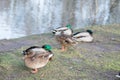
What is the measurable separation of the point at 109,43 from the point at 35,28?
661 cm

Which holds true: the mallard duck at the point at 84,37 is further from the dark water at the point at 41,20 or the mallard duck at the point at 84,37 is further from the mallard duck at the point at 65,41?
the dark water at the point at 41,20

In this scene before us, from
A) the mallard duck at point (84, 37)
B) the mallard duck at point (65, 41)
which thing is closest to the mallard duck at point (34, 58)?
the mallard duck at point (65, 41)

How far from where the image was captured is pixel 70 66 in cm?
698

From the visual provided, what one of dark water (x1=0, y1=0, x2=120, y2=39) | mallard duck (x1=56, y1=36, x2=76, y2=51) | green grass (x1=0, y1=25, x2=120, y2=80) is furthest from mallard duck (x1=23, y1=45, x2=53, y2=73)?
dark water (x1=0, y1=0, x2=120, y2=39)

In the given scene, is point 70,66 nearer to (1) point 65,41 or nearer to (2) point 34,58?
(2) point 34,58

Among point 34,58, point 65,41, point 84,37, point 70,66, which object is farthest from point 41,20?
point 34,58

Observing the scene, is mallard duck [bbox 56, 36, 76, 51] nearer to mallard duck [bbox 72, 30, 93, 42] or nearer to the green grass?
the green grass

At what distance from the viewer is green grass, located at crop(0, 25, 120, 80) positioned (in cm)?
633

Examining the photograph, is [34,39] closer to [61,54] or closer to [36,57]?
[61,54]

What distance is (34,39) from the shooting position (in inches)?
430

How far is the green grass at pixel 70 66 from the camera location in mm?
6328

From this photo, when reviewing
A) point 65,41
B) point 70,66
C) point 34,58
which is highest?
point 34,58

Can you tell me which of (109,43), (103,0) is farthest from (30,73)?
(103,0)

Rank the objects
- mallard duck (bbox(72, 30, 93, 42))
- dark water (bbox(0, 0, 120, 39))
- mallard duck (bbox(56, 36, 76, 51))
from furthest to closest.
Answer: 1. dark water (bbox(0, 0, 120, 39))
2. mallard duck (bbox(72, 30, 93, 42))
3. mallard duck (bbox(56, 36, 76, 51))
